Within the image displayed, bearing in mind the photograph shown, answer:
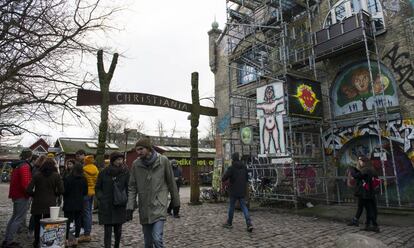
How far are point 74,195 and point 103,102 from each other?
15.7 ft

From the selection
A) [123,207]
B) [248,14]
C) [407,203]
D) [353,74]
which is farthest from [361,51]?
[123,207]

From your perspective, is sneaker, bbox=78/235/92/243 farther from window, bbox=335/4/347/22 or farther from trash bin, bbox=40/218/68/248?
window, bbox=335/4/347/22

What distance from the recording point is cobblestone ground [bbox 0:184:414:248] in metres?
7.03

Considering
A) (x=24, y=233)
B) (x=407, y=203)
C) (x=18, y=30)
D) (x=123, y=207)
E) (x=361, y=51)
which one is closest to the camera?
(x=123, y=207)

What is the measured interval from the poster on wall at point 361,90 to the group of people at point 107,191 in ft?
30.9

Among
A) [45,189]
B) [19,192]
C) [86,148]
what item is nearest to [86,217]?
[45,189]

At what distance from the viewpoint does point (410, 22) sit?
38.0 ft

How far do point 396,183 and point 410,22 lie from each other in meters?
5.58

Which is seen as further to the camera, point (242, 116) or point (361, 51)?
point (242, 116)

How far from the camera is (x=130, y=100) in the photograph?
11570 mm

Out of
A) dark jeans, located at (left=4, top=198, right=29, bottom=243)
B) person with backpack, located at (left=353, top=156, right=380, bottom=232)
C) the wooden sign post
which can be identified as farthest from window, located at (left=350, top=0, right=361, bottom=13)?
dark jeans, located at (left=4, top=198, right=29, bottom=243)

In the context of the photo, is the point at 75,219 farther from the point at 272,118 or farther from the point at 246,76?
the point at 246,76

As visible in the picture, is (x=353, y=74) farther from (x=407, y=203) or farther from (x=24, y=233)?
(x=24, y=233)

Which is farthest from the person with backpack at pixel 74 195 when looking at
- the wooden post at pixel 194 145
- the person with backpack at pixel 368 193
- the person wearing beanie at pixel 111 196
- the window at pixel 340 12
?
the window at pixel 340 12
